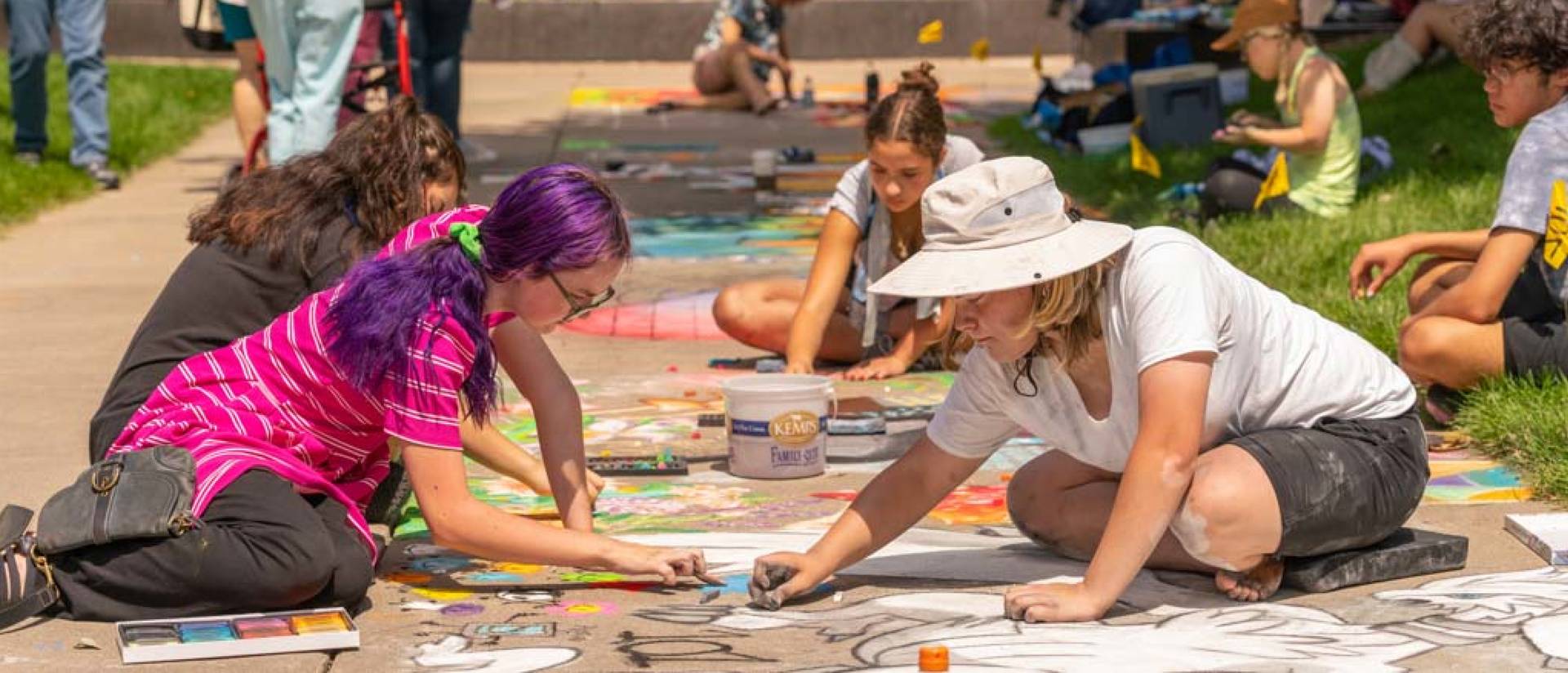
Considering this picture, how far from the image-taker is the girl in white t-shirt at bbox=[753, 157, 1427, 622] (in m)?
3.60

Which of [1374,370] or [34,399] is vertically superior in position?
[1374,370]

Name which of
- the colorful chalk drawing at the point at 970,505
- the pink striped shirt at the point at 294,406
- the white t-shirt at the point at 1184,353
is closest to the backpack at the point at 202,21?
the colorful chalk drawing at the point at 970,505

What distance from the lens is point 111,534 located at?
381 centimetres

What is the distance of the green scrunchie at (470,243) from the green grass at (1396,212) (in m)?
2.39

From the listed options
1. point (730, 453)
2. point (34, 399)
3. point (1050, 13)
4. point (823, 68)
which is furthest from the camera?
point (823, 68)

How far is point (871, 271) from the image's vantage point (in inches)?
249

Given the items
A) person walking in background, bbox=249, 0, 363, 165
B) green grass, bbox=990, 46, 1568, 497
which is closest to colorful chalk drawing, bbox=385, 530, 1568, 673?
green grass, bbox=990, 46, 1568, 497

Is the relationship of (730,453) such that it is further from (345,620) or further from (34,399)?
(34,399)

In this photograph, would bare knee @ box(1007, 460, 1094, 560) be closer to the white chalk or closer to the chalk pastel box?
the white chalk

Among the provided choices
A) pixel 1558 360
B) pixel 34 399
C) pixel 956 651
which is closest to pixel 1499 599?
pixel 956 651

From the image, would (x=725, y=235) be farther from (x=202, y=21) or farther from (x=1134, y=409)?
(x=1134, y=409)

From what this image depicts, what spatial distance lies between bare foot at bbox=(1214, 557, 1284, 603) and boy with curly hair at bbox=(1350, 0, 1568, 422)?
1.44 m

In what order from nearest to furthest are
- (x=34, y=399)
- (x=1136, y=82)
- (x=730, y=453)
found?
(x=730, y=453) → (x=34, y=399) → (x=1136, y=82)

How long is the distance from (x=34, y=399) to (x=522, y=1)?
13556 millimetres
